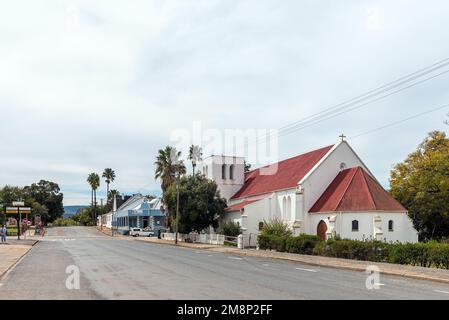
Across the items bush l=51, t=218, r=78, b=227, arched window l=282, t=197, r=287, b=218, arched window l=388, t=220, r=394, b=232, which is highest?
arched window l=282, t=197, r=287, b=218

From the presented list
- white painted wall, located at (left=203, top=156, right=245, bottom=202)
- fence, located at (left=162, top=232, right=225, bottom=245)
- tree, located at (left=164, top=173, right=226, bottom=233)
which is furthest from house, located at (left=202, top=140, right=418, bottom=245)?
white painted wall, located at (left=203, top=156, right=245, bottom=202)

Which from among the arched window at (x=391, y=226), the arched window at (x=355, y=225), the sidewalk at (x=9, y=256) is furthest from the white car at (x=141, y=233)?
the arched window at (x=391, y=226)

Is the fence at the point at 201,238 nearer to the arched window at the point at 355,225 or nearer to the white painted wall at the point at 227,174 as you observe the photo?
the white painted wall at the point at 227,174

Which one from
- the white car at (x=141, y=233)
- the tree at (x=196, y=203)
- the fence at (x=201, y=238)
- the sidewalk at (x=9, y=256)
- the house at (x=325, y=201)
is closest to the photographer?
the sidewalk at (x=9, y=256)

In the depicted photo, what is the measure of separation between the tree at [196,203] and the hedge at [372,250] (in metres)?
18.2

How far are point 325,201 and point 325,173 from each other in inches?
135

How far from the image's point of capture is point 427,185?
44.9 m

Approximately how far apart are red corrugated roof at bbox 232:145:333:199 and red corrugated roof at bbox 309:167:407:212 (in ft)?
11.4

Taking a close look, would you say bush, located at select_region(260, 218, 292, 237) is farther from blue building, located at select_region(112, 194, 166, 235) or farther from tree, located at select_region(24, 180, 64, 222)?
tree, located at select_region(24, 180, 64, 222)

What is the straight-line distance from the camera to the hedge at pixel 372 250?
72.2 feet

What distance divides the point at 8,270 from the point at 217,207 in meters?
35.7

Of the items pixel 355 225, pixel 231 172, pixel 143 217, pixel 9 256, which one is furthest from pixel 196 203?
pixel 143 217

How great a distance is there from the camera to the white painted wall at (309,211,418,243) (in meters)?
38.8
